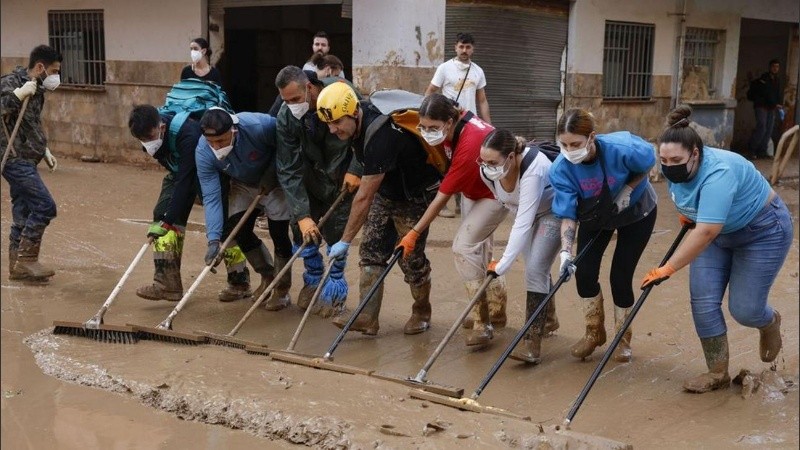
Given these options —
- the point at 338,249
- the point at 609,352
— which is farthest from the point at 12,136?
the point at 609,352

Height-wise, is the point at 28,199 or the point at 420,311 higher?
the point at 28,199

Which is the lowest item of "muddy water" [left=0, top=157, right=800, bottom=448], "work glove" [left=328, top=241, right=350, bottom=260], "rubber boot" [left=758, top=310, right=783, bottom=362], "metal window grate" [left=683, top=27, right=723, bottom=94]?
"muddy water" [left=0, top=157, right=800, bottom=448]

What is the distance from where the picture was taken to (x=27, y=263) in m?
6.64

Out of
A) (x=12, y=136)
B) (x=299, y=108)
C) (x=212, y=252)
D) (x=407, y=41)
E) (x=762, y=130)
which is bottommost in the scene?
(x=212, y=252)

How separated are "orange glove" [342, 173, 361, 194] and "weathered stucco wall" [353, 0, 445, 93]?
4.30 metres

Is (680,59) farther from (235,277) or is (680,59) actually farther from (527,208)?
(527,208)

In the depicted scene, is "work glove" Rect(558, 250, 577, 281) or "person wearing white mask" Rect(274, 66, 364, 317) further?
"person wearing white mask" Rect(274, 66, 364, 317)

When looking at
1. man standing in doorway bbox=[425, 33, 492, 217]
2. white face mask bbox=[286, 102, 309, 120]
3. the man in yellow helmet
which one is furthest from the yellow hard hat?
man standing in doorway bbox=[425, 33, 492, 217]

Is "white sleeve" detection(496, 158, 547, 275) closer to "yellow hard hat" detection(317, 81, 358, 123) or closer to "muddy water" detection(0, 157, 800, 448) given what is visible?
"muddy water" detection(0, 157, 800, 448)

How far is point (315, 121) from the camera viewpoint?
555 cm

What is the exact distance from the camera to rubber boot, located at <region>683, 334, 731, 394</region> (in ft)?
15.0

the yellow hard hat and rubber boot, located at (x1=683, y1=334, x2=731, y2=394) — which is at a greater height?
the yellow hard hat

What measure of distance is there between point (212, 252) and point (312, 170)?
2.76 feet

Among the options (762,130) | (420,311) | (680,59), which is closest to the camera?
(420,311)
